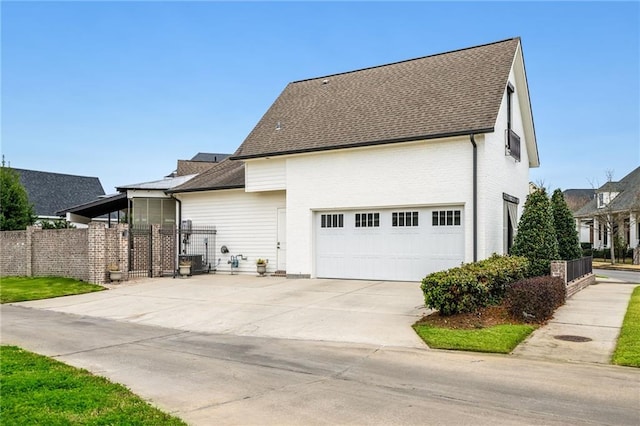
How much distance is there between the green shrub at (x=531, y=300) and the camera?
33.9 ft

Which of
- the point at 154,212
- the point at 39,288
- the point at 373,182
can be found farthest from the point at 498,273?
the point at 154,212

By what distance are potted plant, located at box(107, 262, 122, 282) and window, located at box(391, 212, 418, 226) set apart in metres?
10.5

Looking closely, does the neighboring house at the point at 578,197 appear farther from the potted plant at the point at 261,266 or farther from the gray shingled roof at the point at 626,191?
the potted plant at the point at 261,266

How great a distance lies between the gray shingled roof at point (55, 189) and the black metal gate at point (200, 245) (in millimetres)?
23061

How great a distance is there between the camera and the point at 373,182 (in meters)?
17.4

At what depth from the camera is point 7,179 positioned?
2903 cm

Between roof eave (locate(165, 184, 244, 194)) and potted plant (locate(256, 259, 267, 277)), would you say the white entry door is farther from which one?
roof eave (locate(165, 184, 244, 194))

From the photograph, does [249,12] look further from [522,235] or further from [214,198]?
[522,235]

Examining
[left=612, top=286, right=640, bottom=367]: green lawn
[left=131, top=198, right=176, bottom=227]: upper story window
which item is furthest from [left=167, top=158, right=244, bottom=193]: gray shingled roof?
[left=612, top=286, right=640, bottom=367]: green lawn

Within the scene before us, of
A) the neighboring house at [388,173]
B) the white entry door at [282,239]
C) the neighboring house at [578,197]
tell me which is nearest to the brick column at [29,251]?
the neighboring house at [388,173]

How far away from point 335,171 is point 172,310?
7786 mm

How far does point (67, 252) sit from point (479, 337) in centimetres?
1748

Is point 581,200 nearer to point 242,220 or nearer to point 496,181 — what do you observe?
point 496,181

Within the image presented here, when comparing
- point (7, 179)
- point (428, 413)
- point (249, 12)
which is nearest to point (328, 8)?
point (249, 12)
